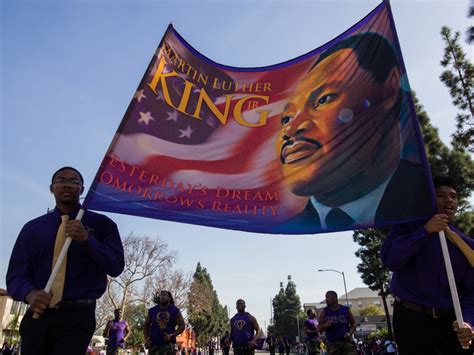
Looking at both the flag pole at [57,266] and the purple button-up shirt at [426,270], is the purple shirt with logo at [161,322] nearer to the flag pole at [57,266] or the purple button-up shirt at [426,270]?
the flag pole at [57,266]

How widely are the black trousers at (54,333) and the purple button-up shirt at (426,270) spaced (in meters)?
2.58

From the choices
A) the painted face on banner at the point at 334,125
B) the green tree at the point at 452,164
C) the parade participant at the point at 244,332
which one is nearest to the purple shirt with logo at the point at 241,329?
the parade participant at the point at 244,332

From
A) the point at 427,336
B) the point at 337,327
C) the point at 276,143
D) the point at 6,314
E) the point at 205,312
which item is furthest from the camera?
the point at 205,312

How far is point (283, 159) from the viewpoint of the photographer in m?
4.72

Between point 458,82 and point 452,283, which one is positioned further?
point 458,82

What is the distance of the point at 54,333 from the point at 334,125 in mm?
3415

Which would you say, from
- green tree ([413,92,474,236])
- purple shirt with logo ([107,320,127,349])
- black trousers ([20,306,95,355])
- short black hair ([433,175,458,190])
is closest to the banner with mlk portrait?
short black hair ([433,175,458,190])

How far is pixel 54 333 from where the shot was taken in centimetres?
305

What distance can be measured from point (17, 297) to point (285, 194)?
2746 millimetres

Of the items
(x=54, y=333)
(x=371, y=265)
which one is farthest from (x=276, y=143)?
(x=371, y=265)

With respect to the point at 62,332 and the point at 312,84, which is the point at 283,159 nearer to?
the point at 312,84

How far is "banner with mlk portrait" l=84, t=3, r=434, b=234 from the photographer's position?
4.13 m

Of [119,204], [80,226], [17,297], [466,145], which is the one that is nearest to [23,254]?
[17,297]

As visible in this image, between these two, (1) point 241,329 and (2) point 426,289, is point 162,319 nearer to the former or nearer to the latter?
(1) point 241,329
